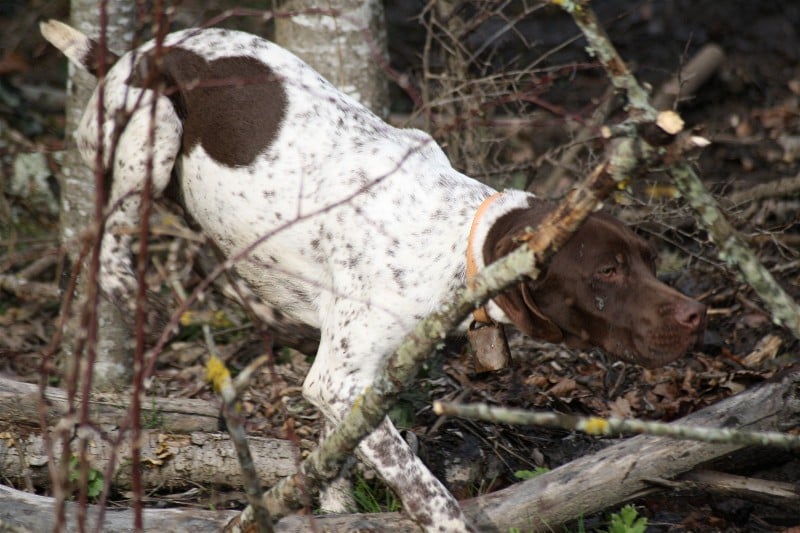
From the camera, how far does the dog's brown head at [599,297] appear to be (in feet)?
10.8

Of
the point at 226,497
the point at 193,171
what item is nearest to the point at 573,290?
the point at 226,497

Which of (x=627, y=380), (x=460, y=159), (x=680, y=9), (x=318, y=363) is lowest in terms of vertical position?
(x=627, y=380)

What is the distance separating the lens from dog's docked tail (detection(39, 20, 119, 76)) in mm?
4336

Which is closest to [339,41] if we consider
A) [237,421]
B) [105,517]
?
[105,517]

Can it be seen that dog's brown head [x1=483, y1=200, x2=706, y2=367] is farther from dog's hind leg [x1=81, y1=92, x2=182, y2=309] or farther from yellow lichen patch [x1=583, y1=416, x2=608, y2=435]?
dog's hind leg [x1=81, y1=92, x2=182, y2=309]

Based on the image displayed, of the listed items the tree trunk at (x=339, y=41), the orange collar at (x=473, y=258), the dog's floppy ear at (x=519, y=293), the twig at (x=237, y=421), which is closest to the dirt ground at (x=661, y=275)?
the twig at (x=237, y=421)

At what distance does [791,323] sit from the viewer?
2.54 meters

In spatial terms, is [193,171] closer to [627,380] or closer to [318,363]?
[318,363]

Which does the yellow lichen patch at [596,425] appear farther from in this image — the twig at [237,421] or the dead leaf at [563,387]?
the dead leaf at [563,387]

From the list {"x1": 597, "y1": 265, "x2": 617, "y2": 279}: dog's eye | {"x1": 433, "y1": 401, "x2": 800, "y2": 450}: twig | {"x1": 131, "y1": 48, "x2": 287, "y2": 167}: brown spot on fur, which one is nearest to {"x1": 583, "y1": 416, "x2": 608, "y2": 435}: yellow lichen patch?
{"x1": 433, "y1": 401, "x2": 800, "y2": 450}: twig

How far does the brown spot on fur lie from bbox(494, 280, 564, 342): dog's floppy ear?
127cm

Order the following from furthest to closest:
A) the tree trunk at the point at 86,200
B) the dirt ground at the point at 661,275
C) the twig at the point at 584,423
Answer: the tree trunk at the point at 86,200, the dirt ground at the point at 661,275, the twig at the point at 584,423

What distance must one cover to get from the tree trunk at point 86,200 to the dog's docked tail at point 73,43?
0.22 meters

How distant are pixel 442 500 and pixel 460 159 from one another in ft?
8.31
